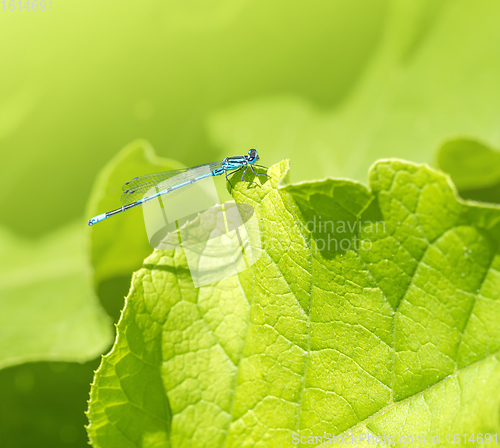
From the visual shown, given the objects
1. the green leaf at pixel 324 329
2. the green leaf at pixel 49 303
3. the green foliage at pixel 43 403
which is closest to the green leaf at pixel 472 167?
the green leaf at pixel 324 329

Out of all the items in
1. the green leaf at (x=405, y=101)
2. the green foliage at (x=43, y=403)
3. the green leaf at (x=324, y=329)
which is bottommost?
the green foliage at (x=43, y=403)

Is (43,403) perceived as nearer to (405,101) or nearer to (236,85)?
(236,85)

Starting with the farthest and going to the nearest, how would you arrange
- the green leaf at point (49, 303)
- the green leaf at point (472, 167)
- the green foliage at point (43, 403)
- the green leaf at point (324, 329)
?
1. the green leaf at point (49, 303)
2. the green foliage at point (43, 403)
3. the green leaf at point (472, 167)
4. the green leaf at point (324, 329)

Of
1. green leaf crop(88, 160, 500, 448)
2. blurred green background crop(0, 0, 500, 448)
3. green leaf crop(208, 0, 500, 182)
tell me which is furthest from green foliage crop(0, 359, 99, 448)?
green leaf crop(208, 0, 500, 182)

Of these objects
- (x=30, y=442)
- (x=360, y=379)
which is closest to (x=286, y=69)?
(x=360, y=379)

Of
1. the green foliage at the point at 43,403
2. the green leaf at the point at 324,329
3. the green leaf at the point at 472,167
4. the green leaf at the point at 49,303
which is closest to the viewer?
the green leaf at the point at 324,329

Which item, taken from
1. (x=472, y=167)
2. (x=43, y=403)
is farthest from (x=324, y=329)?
(x=43, y=403)

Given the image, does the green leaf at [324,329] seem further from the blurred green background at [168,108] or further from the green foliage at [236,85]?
the green foliage at [236,85]
